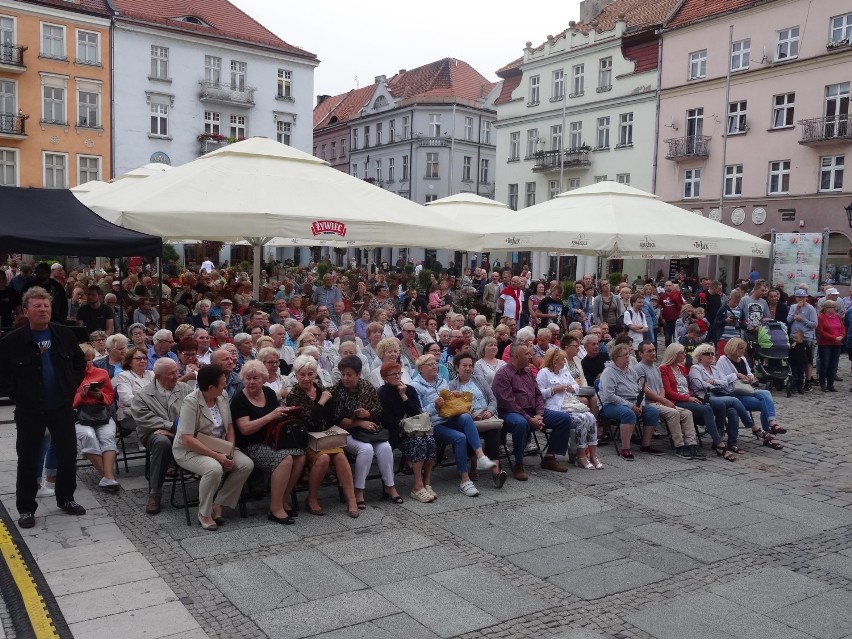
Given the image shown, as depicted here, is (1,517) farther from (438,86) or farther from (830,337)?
(438,86)

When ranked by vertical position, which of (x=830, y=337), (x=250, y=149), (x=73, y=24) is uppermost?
(x=73, y=24)

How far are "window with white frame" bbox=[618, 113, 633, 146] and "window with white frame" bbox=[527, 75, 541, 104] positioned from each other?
665cm

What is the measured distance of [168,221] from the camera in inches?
338

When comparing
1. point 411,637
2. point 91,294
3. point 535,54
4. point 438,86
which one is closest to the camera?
point 411,637

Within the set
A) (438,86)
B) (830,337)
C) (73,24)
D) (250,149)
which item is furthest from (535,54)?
(250,149)

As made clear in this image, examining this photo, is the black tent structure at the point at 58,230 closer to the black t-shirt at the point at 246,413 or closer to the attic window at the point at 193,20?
the black t-shirt at the point at 246,413

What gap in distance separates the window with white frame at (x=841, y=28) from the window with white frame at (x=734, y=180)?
6143 mm

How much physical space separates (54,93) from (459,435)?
38.2 m

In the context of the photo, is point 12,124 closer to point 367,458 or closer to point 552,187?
point 552,187

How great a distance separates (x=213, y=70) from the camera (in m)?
43.6

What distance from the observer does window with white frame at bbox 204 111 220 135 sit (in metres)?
43.6

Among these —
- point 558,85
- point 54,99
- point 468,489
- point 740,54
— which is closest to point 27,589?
point 468,489

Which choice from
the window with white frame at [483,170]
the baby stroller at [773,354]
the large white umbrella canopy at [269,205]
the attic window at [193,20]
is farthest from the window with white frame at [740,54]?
the attic window at [193,20]

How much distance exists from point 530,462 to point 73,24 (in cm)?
3870
